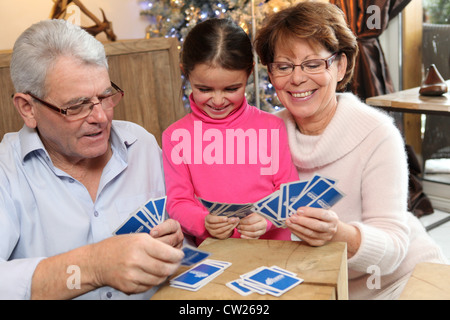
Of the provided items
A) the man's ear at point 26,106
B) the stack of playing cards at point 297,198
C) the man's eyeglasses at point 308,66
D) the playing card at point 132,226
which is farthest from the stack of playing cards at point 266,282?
the man's ear at point 26,106

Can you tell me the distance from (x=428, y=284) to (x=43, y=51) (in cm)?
139

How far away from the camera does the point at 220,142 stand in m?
2.06

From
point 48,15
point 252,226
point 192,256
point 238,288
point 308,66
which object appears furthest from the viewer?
point 48,15

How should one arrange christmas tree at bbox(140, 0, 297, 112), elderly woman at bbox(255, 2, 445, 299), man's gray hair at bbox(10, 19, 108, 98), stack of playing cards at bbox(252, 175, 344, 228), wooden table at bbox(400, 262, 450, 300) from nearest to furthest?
wooden table at bbox(400, 262, 450, 300) < stack of playing cards at bbox(252, 175, 344, 228) < man's gray hair at bbox(10, 19, 108, 98) < elderly woman at bbox(255, 2, 445, 299) < christmas tree at bbox(140, 0, 297, 112)

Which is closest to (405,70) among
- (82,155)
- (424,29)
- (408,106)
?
(424,29)

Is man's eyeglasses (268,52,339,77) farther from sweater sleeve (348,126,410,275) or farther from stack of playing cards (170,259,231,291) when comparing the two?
stack of playing cards (170,259,231,291)

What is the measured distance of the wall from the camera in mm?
4621

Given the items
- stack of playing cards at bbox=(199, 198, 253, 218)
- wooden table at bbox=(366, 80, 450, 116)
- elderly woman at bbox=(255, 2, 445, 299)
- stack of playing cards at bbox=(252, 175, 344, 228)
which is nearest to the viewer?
stack of playing cards at bbox=(252, 175, 344, 228)

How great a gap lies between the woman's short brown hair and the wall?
3.39 metres

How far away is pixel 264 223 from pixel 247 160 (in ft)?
1.27

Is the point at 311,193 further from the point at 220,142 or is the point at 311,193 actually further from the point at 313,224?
the point at 220,142

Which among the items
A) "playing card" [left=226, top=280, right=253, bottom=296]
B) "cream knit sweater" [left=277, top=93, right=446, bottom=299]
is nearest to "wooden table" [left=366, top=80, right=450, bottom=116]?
"cream knit sweater" [left=277, top=93, right=446, bottom=299]

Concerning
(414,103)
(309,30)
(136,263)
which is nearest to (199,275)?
(136,263)
